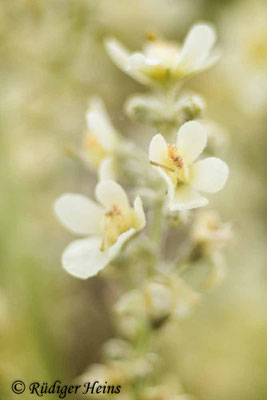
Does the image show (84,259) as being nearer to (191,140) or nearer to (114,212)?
(114,212)

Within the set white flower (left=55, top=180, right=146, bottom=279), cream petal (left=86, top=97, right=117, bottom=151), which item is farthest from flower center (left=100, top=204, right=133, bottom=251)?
cream petal (left=86, top=97, right=117, bottom=151)

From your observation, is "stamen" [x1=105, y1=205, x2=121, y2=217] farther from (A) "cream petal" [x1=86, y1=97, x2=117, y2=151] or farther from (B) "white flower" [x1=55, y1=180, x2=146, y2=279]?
(A) "cream petal" [x1=86, y1=97, x2=117, y2=151]

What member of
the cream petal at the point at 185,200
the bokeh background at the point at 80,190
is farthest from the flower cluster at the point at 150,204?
the bokeh background at the point at 80,190

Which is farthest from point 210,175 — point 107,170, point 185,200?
point 107,170

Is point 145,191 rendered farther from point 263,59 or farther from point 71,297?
point 263,59

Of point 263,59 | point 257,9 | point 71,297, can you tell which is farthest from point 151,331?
point 257,9
